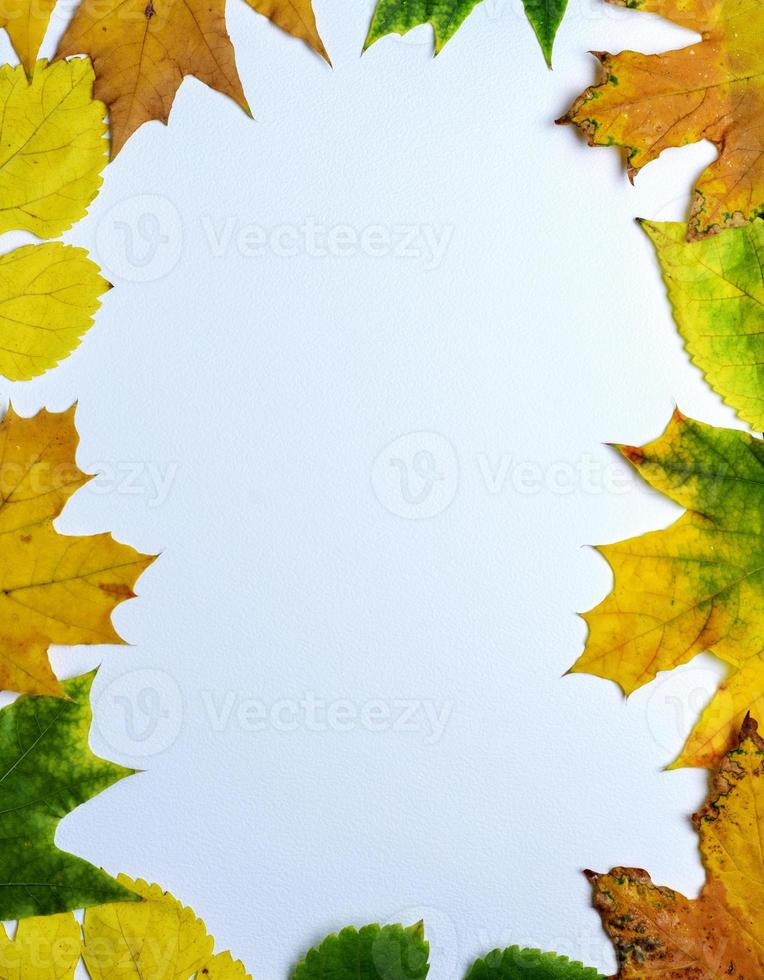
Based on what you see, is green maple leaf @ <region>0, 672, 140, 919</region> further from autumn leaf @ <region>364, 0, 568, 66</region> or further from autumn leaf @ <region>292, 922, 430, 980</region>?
autumn leaf @ <region>364, 0, 568, 66</region>

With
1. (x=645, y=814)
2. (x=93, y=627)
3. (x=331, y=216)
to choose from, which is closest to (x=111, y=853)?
(x=93, y=627)

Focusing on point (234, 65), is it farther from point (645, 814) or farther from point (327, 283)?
point (645, 814)

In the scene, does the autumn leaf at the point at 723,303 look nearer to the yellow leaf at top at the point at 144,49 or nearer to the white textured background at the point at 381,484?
the white textured background at the point at 381,484

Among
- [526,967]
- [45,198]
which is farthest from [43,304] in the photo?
[526,967]

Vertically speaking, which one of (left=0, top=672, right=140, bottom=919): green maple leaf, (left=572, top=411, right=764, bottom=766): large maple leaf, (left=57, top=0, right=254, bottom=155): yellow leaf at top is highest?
(left=57, top=0, right=254, bottom=155): yellow leaf at top

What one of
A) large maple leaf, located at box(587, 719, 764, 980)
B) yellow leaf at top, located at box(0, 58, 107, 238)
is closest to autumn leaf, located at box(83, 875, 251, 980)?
large maple leaf, located at box(587, 719, 764, 980)

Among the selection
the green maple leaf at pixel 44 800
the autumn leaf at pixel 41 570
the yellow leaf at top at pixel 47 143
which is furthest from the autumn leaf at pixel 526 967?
the yellow leaf at top at pixel 47 143
